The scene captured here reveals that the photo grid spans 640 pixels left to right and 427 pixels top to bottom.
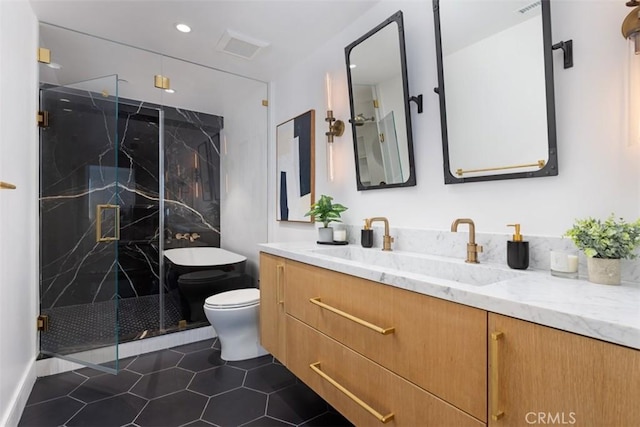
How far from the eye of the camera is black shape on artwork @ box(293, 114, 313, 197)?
260cm

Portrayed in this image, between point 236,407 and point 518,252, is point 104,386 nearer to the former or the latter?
point 236,407

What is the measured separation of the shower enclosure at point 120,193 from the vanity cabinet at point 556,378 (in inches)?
89.9

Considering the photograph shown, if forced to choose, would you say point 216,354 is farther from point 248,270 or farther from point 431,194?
point 431,194

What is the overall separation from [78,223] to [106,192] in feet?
1.01

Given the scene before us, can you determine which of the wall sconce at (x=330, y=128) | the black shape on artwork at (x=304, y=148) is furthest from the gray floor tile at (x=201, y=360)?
the wall sconce at (x=330, y=128)

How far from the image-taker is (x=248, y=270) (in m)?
3.26

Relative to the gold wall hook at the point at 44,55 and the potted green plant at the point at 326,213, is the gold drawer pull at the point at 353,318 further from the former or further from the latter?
the gold wall hook at the point at 44,55

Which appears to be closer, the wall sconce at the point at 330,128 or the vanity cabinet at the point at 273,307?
the vanity cabinet at the point at 273,307

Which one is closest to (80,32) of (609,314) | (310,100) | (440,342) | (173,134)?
(173,134)

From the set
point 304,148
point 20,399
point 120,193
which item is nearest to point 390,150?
point 304,148

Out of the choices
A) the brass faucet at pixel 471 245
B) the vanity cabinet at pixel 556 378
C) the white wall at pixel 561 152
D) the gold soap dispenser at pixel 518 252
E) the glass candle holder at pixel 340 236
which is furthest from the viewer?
the glass candle holder at pixel 340 236

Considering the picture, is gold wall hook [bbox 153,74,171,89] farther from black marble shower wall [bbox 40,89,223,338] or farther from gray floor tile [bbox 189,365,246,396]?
gray floor tile [bbox 189,365,246,396]

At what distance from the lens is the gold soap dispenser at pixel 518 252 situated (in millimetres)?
1201

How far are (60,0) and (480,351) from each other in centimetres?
288
